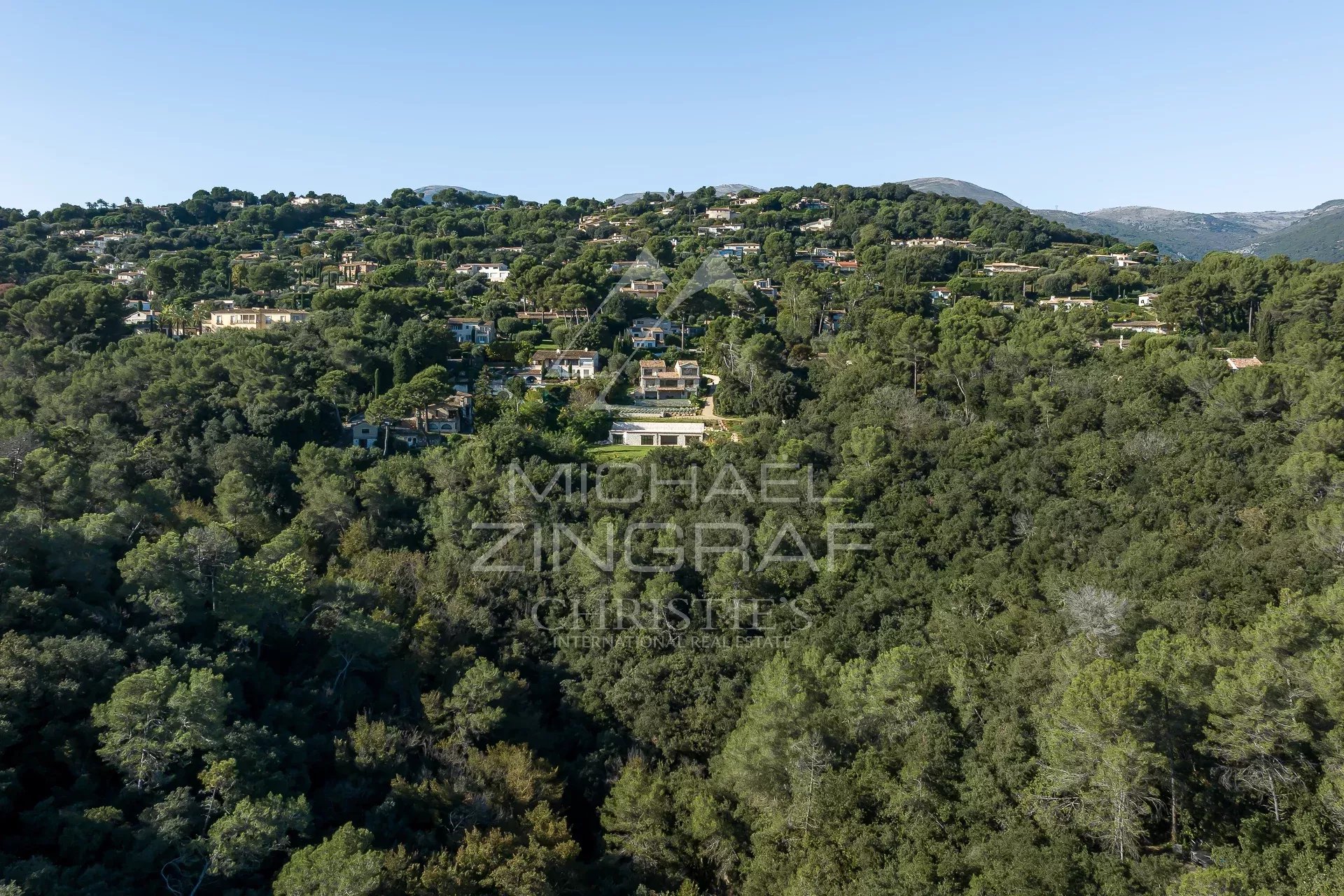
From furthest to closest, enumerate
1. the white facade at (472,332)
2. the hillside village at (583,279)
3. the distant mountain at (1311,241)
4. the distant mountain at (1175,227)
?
the distant mountain at (1175,227)
the distant mountain at (1311,241)
the white facade at (472,332)
the hillside village at (583,279)

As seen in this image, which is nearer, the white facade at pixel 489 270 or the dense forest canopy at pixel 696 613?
the dense forest canopy at pixel 696 613

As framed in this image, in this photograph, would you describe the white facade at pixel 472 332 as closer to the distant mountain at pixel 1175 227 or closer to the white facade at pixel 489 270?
the white facade at pixel 489 270

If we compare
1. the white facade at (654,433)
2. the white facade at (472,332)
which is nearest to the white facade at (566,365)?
the white facade at (472,332)

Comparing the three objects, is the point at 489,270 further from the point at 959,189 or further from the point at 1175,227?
the point at 1175,227

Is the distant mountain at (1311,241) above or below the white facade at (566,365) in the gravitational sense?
above

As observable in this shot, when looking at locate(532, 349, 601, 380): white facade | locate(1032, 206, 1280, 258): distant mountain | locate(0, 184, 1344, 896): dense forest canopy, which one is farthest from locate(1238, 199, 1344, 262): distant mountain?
locate(532, 349, 601, 380): white facade

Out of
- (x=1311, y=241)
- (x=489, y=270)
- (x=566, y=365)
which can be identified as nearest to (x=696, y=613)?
(x=566, y=365)

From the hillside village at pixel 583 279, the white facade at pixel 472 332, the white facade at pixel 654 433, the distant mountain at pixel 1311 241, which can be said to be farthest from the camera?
the distant mountain at pixel 1311 241
